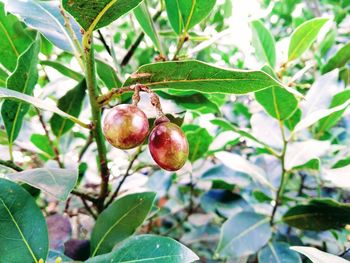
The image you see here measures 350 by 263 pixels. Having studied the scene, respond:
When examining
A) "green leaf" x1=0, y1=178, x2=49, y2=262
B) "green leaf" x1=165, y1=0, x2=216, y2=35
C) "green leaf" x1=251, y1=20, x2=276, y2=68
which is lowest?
"green leaf" x1=0, y1=178, x2=49, y2=262

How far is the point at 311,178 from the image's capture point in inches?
67.5

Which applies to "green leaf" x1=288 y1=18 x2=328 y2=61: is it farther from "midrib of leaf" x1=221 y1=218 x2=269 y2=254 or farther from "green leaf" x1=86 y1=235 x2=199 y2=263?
"green leaf" x1=86 y1=235 x2=199 y2=263

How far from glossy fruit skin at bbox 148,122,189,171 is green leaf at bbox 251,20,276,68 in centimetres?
74

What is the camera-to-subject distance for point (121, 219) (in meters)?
0.97

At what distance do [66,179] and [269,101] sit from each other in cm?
61

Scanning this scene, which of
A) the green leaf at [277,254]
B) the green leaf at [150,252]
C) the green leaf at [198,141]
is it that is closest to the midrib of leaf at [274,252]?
the green leaf at [277,254]

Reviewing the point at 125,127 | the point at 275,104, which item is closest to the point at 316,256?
the point at 125,127

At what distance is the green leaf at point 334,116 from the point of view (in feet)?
3.72

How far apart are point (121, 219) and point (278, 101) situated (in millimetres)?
536

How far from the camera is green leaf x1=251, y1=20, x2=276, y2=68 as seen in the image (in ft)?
4.38

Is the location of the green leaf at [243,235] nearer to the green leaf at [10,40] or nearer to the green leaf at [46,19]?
the green leaf at [46,19]

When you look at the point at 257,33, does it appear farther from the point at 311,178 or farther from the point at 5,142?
the point at 5,142

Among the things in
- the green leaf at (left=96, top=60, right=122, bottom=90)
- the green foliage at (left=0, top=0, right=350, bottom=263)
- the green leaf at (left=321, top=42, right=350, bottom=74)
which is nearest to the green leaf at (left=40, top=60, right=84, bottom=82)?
the green foliage at (left=0, top=0, right=350, bottom=263)

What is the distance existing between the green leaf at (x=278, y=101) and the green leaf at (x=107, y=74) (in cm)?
39
